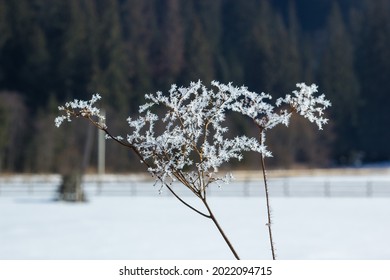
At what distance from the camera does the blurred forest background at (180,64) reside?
54281 millimetres

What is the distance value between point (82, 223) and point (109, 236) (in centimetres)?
289

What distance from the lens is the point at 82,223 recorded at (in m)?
17.3

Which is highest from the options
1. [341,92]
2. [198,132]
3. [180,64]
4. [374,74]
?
[180,64]

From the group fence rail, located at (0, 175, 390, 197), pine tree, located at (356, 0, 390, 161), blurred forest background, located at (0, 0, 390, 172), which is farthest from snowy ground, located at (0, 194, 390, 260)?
pine tree, located at (356, 0, 390, 161)

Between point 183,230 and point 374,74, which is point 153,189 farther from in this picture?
point 374,74

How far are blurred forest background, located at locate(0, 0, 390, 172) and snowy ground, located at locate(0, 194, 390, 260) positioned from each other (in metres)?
26.7

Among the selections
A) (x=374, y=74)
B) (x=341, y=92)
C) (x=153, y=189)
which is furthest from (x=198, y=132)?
(x=374, y=74)

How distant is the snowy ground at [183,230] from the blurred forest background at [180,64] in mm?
26722

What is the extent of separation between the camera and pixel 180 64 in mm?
65062

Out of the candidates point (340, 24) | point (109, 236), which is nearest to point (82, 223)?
point (109, 236)

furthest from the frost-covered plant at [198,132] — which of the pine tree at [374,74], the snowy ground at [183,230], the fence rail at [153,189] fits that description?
the pine tree at [374,74]

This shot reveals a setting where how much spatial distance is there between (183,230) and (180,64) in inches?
1970

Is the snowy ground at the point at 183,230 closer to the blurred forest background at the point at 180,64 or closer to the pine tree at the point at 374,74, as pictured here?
the blurred forest background at the point at 180,64

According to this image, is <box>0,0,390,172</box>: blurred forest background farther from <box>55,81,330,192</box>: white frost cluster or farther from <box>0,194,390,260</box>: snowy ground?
<box>55,81,330,192</box>: white frost cluster
